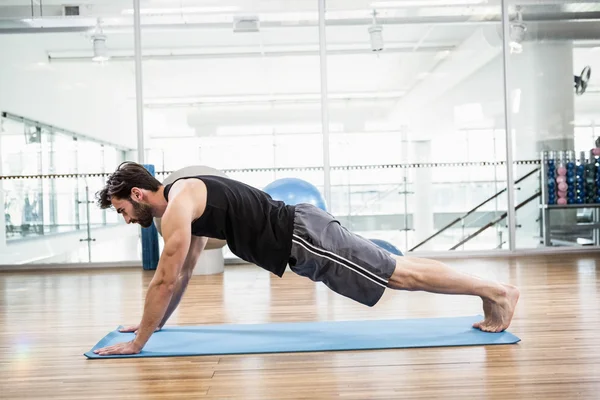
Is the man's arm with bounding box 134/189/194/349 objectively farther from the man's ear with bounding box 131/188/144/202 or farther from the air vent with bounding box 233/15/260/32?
the air vent with bounding box 233/15/260/32

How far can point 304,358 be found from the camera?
6.79 feet

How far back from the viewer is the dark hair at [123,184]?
2041 mm

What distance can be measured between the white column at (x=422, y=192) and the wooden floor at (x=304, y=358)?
1753 mm

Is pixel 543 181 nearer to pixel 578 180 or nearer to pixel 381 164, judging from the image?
pixel 578 180

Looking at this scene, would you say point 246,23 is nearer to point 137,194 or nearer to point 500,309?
point 137,194

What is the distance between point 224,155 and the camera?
17.4 feet

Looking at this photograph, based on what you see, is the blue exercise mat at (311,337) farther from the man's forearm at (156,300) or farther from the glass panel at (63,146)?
the glass panel at (63,146)

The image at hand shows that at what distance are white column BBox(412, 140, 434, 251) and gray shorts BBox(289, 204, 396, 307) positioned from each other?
3424mm

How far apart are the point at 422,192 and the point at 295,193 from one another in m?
1.79

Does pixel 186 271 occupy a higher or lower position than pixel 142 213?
lower

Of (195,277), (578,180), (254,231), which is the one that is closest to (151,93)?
(195,277)


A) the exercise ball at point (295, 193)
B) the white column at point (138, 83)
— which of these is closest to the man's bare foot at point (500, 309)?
the exercise ball at point (295, 193)

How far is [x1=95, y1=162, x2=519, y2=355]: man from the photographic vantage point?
205 centimetres

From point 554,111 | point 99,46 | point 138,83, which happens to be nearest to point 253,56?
point 138,83
